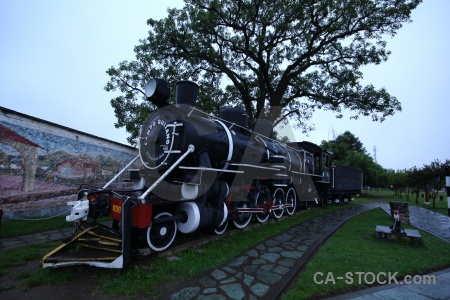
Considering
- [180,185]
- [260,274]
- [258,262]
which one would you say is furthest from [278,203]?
[260,274]

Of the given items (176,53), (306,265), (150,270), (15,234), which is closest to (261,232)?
(306,265)

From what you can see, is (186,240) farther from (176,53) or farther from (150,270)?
(176,53)

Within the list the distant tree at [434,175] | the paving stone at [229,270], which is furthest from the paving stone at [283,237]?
the distant tree at [434,175]

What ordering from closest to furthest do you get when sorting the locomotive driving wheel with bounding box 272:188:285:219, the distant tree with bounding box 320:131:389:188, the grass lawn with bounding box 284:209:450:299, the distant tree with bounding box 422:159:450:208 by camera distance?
the grass lawn with bounding box 284:209:450:299
the locomotive driving wheel with bounding box 272:188:285:219
the distant tree with bounding box 422:159:450:208
the distant tree with bounding box 320:131:389:188

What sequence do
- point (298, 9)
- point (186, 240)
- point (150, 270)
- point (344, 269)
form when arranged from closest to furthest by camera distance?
point (150, 270) → point (344, 269) → point (186, 240) → point (298, 9)

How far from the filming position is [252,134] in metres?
7.14

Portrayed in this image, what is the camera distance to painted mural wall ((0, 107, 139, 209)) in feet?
23.5

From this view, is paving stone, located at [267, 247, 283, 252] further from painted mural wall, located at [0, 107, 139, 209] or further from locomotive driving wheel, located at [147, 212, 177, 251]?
painted mural wall, located at [0, 107, 139, 209]

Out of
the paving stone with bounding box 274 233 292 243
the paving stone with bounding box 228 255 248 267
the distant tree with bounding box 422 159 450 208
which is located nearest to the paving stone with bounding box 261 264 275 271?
the paving stone with bounding box 228 255 248 267

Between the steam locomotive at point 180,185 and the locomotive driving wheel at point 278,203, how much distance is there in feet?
0.93

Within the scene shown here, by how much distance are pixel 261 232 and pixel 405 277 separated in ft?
10.3

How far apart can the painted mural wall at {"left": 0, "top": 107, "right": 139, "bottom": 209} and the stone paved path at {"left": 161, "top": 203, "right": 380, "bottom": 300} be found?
6949 millimetres

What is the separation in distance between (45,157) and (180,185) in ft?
19.0

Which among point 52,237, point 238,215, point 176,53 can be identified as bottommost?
point 52,237
